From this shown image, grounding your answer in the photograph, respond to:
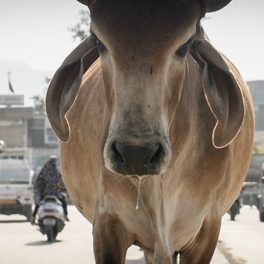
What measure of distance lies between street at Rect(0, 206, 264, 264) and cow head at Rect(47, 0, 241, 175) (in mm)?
9721

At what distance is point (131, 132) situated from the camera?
19.2 feet

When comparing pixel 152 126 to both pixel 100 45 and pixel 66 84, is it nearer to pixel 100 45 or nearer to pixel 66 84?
pixel 100 45

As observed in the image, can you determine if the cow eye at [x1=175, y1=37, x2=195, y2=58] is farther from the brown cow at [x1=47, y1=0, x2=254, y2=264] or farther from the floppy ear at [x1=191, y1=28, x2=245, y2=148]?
the floppy ear at [x1=191, y1=28, x2=245, y2=148]

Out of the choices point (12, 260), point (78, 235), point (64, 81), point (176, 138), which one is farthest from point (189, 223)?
point (78, 235)

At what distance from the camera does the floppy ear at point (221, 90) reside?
672 centimetres

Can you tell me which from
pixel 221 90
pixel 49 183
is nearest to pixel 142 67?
pixel 221 90

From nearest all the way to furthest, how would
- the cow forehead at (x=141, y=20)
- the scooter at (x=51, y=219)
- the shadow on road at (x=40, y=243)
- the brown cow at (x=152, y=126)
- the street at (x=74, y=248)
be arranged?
the brown cow at (x=152, y=126) → the cow forehead at (x=141, y=20) → the street at (x=74, y=248) → the shadow on road at (x=40, y=243) → the scooter at (x=51, y=219)

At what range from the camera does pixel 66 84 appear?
6.89m

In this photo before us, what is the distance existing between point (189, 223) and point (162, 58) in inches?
71.4

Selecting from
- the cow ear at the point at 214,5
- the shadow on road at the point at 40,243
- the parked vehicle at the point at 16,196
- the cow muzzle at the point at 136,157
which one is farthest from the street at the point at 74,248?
the cow muzzle at the point at 136,157

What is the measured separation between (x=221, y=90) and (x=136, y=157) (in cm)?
116

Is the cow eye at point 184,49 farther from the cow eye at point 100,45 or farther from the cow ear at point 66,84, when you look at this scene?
the cow ear at point 66,84

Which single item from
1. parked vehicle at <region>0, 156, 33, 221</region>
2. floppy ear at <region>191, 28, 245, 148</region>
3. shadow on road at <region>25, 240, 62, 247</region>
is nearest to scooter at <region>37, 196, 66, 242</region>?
shadow on road at <region>25, 240, 62, 247</region>

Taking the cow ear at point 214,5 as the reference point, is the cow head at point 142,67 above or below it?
below
